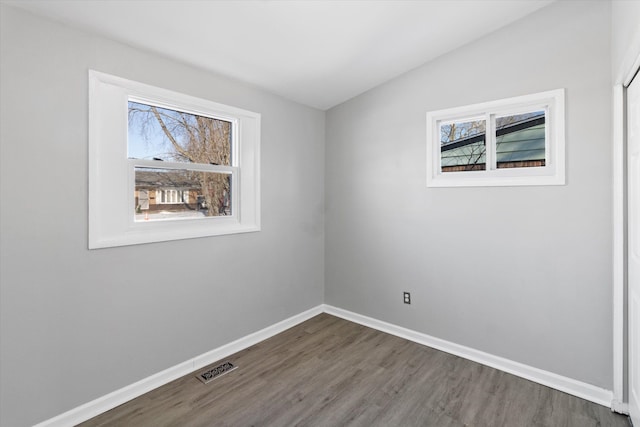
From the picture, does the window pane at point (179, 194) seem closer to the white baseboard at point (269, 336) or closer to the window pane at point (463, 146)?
the white baseboard at point (269, 336)

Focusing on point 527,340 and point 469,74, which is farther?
point 469,74

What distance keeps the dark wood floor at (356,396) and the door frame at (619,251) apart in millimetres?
218

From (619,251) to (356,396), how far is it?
190 centimetres

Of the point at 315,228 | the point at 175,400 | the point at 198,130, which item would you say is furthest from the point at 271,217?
the point at 175,400

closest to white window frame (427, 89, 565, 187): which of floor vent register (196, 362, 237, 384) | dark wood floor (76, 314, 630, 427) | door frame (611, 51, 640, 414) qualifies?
door frame (611, 51, 640, 414)

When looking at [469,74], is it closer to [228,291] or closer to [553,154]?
[553,154]

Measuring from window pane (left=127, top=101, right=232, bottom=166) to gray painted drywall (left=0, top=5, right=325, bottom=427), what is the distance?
0.70 ft

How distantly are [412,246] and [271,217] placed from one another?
135 centimetres

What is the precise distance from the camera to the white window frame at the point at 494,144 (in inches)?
90.3

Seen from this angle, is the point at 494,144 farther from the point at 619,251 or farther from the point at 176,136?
the point at 176,136

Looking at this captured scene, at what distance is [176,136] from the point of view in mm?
2469

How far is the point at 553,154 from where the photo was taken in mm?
2373

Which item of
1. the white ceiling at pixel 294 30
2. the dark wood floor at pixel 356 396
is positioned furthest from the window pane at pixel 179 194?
the dark wood floor at pixel 356 396

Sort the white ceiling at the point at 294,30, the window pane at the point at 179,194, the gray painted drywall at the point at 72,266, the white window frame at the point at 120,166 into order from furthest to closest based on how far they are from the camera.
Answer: the window pane at the point at 179,194 < the white window frame at the point at 120,166 < the white ceiling at the point at 294,30 < the gray painted drywall at the point at 72,266
